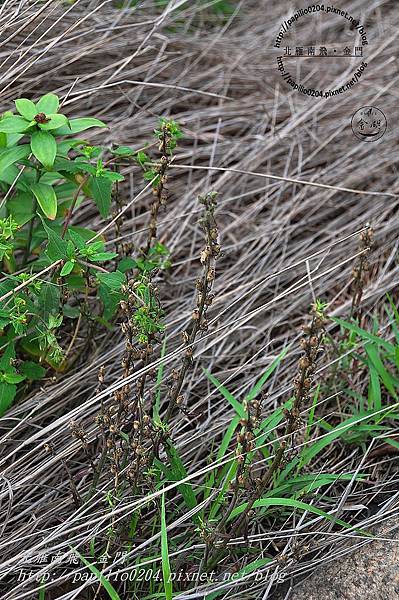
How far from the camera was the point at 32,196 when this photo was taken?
6.52ft

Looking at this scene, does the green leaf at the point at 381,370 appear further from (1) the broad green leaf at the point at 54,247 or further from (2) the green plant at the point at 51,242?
(1) the broad green leaf at the point at 54,247

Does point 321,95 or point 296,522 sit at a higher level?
point 321,95

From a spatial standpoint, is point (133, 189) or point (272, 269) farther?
point (133, 189)

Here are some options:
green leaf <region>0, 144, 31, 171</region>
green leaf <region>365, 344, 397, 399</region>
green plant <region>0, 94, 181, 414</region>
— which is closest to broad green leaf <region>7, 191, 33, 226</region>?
green plant <region>0, 94, 181, 414</region>

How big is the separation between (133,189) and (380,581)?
5.49 feet

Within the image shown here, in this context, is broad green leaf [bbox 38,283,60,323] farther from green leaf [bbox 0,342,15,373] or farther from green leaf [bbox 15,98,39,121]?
green leaf [bbox 15,98,39,121]

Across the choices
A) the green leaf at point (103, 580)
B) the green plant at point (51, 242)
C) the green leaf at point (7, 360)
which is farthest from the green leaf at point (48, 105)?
the green leaf at point (103, 580)

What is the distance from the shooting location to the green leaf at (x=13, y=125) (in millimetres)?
1771

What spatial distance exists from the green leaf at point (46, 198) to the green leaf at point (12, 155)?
88mm

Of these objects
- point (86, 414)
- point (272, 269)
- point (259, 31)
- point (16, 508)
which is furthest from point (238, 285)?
point (259, 31)

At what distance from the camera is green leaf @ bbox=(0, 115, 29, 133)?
5.81ft

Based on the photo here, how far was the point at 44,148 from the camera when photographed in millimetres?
1755

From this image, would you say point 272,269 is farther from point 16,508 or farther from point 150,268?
point 16,508

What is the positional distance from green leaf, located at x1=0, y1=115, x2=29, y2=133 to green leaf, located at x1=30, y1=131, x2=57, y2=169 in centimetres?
4
